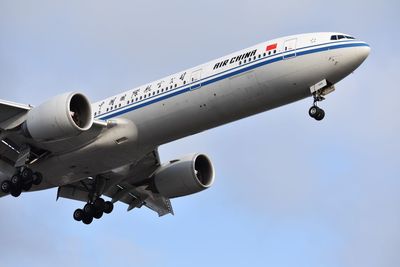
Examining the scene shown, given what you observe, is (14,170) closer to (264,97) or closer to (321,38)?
(264,97)

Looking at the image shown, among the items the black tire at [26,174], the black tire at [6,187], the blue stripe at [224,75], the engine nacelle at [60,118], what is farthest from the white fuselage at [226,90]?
the engine nacelle at [60,118]

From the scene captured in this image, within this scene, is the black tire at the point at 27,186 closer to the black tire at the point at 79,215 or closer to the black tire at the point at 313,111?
the black tire at the point at 79,215

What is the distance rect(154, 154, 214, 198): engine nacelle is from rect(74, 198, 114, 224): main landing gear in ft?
8.95

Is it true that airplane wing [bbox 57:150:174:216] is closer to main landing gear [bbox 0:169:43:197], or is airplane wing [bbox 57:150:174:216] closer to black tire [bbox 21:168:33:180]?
main landing gear [bbox 0:169:43:197]

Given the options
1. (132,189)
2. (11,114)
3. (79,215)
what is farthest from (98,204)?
(11,114)

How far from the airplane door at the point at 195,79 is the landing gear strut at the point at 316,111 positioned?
4798 mm

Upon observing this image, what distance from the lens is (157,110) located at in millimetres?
41438

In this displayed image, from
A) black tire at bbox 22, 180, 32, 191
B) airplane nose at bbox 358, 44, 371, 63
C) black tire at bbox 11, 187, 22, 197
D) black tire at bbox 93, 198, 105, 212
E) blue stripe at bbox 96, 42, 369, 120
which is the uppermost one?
airplane nose at bbox 358, 44, 371, 63

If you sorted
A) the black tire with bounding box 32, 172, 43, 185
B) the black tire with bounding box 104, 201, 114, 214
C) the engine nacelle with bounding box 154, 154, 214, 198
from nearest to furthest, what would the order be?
the black tire with bounding box 32, 172, 43, 185
the engine nacelle with bounding box 154, 154, 214, 198
the black tire with bounding box 104, 201, 114, 214

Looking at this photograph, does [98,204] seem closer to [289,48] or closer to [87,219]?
[87,219]

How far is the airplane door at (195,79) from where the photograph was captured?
41.0 meters

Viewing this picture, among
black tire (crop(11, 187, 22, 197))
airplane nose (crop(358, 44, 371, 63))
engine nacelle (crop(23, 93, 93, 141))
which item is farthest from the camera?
black tire (crop(11, 187, 22, 197))

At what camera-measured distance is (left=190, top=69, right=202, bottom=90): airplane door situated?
40969 millimetres

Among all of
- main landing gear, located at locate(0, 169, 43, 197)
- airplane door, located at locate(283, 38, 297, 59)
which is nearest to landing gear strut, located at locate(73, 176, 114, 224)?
main landing gear, located at locate(0, 169, 43, 197)
